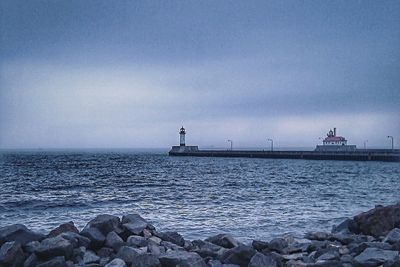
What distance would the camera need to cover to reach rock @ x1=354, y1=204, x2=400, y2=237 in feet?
38.7

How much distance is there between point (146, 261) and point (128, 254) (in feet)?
1.90

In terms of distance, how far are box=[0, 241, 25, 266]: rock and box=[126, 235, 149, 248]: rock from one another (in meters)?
2.09

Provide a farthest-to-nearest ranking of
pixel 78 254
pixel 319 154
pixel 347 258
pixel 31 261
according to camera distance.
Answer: pixel 319 154
pixel 347 258
pixel 78 254
pixel 31 261

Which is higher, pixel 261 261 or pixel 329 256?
pixel 261 261

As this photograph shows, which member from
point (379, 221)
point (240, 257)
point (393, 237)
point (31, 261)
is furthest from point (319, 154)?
point (31, 261)

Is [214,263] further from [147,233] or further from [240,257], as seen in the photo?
[147,233]

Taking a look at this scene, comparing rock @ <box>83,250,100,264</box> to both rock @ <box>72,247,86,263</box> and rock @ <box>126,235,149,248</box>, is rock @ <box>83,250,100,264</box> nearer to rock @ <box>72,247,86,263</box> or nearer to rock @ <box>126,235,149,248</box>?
rock @ <box>72,247,86,263</box>

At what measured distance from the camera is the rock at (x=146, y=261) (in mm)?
7332

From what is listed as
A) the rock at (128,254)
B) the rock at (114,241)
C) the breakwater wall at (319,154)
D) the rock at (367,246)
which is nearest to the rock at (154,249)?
the rock at (128,254)

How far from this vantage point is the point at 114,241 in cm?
884

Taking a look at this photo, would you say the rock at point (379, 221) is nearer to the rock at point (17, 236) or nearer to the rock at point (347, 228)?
the rock at point (347, 228)

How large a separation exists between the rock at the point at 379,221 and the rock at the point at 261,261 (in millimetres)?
5187

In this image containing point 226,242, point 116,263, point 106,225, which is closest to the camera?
point 116,263

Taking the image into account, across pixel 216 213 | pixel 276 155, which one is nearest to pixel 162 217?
pixel 216 213
